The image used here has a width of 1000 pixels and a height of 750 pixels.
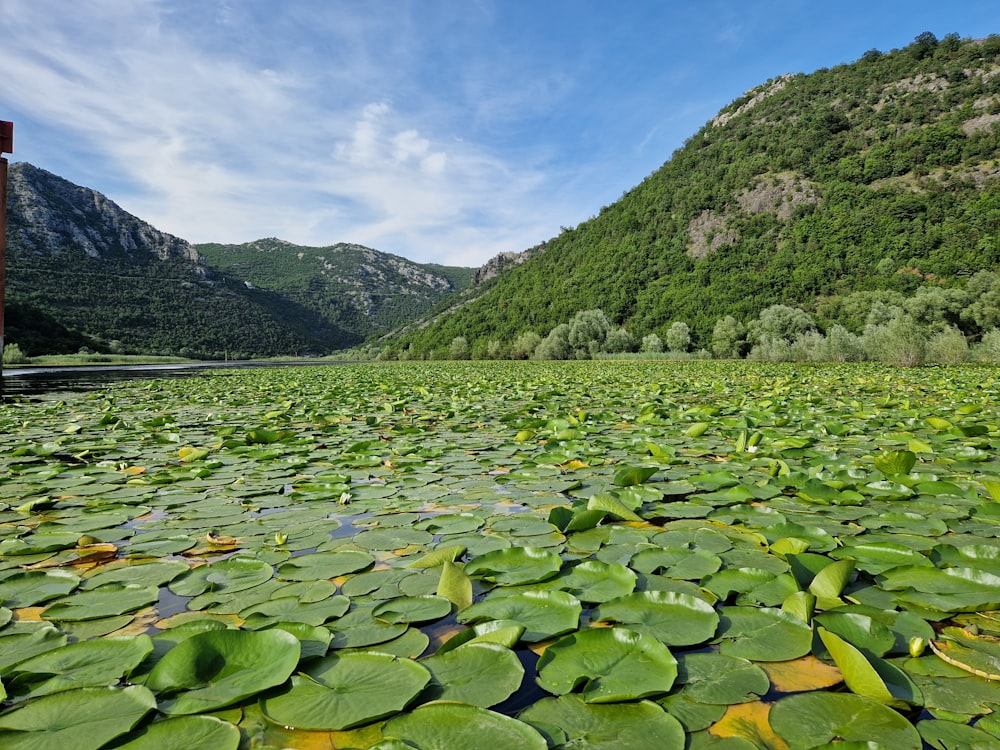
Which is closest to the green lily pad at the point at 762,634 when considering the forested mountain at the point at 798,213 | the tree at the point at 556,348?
the tree at the point at 556,348

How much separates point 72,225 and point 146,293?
16289 mm

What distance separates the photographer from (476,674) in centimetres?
124

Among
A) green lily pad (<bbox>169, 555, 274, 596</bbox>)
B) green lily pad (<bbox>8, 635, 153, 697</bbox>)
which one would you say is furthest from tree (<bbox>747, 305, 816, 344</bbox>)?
green lily pad (<bbox>8, 635, 153, 697</bbox>)

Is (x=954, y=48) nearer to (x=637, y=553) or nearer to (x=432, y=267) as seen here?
(x=637, y=553)

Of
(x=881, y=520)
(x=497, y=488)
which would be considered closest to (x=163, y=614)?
(x=497, y=488)

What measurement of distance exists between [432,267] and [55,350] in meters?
134

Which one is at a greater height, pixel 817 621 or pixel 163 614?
pixel 817 621

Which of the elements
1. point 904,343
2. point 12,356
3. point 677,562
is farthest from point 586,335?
point 677,562

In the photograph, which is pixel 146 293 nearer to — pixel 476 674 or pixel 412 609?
pixel 412 609

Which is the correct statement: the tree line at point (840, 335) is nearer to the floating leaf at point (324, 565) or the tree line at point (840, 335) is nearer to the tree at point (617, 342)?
the tree at point (617, 342)

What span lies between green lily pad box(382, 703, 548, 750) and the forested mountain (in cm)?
5023

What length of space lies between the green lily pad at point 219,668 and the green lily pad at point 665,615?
92 cm

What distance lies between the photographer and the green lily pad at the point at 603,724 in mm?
1002

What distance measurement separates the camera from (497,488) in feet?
10.7
